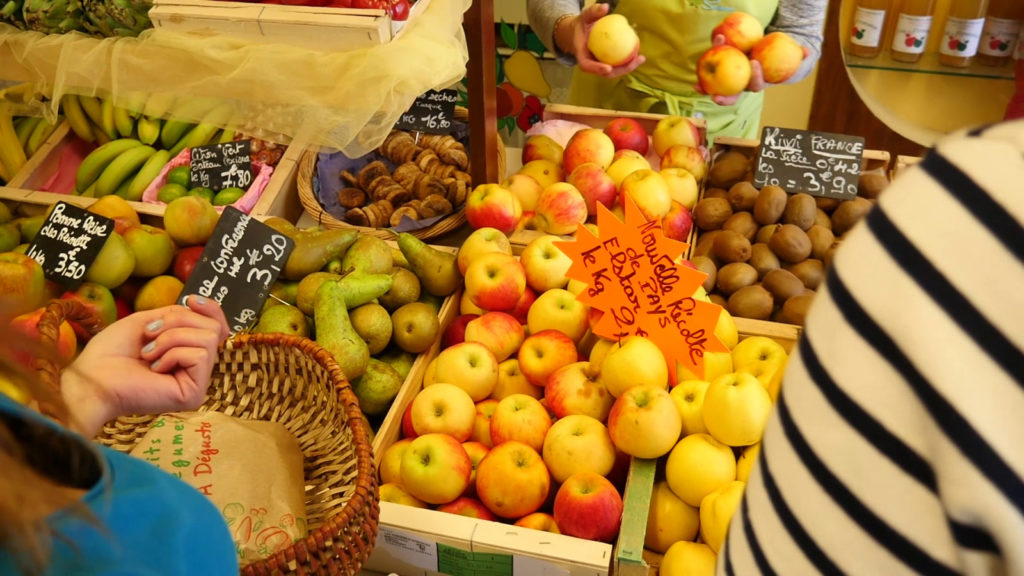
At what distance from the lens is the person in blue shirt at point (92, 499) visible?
0.47m

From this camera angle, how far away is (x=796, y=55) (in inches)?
87.5

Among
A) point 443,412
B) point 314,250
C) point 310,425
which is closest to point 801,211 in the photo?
point 443,412

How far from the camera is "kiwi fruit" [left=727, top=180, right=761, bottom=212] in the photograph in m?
1.90

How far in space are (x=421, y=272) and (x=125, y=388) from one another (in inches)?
34.8

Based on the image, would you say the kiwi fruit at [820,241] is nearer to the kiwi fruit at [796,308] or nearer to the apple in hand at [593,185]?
the kiwi fruit at [796,308]

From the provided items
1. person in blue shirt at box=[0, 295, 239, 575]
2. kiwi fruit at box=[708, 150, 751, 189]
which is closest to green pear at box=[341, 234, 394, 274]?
person in blue shirt at box=[0, 295, 239, 575]

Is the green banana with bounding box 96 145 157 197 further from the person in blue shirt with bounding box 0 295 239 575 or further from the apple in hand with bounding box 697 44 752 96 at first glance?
the apple in hand with bounding box 697 44 752 96

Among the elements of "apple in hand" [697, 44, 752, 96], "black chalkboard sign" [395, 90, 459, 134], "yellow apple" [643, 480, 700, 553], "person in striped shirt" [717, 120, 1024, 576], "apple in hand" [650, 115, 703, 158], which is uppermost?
"person in striped shirt" [717, 120, 1024, 576]

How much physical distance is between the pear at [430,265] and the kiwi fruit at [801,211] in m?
0.79

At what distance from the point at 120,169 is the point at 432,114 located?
85 cm

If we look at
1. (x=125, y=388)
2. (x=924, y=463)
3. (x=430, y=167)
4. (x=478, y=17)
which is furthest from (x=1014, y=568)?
(x=430, y=167)

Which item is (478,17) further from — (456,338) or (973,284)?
(973,284)

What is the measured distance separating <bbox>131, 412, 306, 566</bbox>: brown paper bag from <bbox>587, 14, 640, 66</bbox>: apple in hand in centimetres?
140

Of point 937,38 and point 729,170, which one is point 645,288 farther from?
point 937,38
